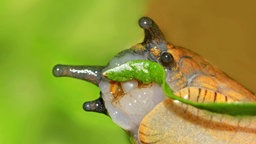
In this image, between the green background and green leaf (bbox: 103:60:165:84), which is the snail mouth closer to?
green leaf (bbox: 103:60:165:84)

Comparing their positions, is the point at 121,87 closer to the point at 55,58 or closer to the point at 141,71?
the point at 141,71

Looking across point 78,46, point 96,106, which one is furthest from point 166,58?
point 78,46

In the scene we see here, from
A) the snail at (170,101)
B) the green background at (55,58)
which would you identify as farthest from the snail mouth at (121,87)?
the green background at (55,58)

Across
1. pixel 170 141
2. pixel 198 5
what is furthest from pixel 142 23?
A: pixel 198 5

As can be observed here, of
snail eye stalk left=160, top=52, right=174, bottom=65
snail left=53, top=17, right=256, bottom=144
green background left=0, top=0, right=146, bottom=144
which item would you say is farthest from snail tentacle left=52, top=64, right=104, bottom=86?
green background left=0, top=0, right=146, bottom=144

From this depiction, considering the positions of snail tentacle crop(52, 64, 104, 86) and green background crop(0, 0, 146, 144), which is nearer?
snail tentacle crop(52, 64, 104, 86)

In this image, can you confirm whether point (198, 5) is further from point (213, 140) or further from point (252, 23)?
point (213, 140)

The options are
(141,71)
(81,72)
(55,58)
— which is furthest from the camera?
(55,58)

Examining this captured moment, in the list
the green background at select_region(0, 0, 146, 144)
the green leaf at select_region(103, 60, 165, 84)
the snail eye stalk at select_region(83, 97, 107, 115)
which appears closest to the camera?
the green leaf at select_region(103, 60, 165, 84)
